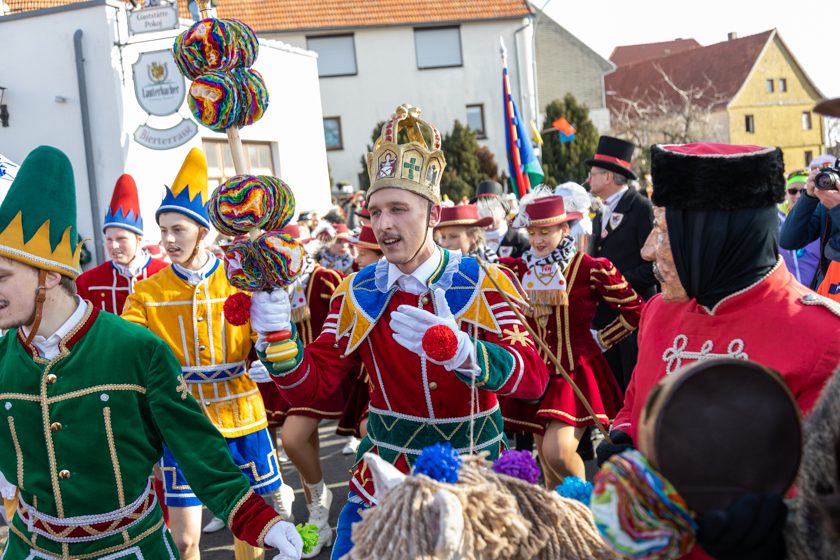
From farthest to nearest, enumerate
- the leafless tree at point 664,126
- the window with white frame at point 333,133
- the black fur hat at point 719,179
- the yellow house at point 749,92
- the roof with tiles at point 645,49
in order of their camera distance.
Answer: the roof with tiles at point 645,49, the yellow house at point 749,92, the leafless tree at point 664,126, the window with white frame at point 333,133, the black fur hat at point 719,179

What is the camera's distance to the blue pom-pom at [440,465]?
186 cm

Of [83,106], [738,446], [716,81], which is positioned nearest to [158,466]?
[738,446]

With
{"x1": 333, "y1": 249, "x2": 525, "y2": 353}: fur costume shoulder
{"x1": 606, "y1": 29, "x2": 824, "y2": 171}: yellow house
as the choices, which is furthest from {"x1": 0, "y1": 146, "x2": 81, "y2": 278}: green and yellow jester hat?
{"x1": 606, "y1": 29, "x2": 824, "y2": 171}: yellow house

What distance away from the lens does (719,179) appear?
236cm

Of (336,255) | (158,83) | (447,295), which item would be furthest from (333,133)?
(447,295)

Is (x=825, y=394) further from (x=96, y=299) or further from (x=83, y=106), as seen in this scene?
(x=83, y=106)

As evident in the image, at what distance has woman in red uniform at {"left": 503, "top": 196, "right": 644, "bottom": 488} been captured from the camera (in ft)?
17.5

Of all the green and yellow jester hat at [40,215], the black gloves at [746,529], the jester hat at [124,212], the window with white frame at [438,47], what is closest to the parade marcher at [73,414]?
→ the green and yellow jester hat at [40,215]

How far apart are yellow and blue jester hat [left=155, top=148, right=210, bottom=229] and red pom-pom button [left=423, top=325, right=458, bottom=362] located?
2626 mm

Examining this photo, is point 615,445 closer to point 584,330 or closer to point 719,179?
point 719,179

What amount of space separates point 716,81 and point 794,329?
176 ft

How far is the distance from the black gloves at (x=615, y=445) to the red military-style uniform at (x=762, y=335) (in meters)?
0.03

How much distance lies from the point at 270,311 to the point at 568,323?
3005mm

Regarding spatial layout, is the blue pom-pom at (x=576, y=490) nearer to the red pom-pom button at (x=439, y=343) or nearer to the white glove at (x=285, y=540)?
the red pom-pom button at (x=439, y=343)
